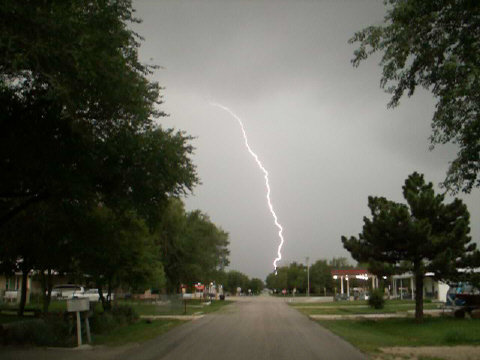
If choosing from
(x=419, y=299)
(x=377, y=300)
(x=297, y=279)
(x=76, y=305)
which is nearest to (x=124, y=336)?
(x=76, y=305)

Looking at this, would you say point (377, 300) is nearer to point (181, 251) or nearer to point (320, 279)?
point (181, 251)

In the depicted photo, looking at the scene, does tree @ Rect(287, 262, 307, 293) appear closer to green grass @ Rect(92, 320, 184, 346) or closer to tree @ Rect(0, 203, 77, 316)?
tree @ Rect(0, 203, 77, 316)

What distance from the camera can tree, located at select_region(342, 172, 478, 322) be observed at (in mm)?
28078

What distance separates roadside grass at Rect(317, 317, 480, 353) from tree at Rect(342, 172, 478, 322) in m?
1.84

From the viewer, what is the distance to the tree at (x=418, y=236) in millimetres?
28078

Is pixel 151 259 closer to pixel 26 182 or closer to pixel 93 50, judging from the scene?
pixel 26 182

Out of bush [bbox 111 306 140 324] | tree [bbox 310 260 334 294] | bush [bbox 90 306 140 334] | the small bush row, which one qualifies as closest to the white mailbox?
the small bush row

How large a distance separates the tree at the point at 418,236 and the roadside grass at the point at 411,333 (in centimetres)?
184

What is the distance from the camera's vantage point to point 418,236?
2798 cm

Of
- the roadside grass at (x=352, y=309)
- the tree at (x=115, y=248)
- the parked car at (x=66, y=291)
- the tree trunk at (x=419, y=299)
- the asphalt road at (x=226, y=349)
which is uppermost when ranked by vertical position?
the tree at (x=115, y=248)

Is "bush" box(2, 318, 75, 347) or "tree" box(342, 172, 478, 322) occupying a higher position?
"tree" box(342, 172, 478, 322)

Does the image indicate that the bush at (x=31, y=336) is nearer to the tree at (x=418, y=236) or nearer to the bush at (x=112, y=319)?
the bush at (x=112, y=319)

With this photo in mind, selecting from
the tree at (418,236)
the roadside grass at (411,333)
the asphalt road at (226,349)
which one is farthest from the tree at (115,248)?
the tree at (418,236)

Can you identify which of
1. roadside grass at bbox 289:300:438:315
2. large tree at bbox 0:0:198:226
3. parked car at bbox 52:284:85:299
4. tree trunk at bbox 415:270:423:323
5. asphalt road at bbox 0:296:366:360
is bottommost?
roadside grass at bbox 289:300:438:315
